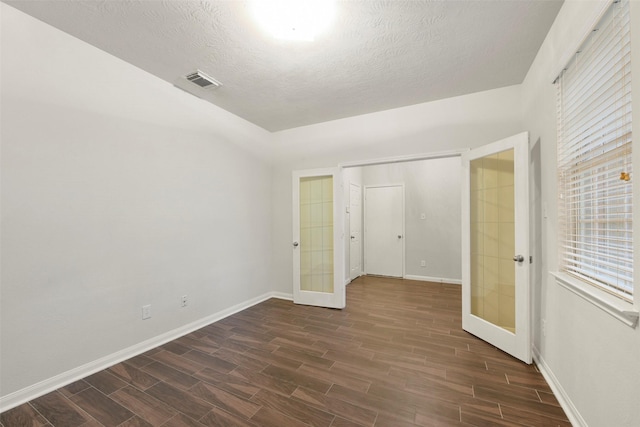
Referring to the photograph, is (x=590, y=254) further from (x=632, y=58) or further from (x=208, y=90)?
(x=208, y=90)

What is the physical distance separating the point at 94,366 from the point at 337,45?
3.53 meters

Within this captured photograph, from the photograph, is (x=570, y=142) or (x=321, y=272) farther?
(x=321, y=272)

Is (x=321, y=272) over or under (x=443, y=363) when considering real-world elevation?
over

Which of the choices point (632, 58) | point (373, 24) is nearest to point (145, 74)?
point (373, 24)

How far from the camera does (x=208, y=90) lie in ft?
10.1

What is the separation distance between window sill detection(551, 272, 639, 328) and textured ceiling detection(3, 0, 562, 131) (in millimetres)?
1932

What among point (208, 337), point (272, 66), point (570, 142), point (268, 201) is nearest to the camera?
point (570, 142)

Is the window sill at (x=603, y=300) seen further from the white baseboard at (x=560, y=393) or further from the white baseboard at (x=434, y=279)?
the white baseboard at (x=434, y=279)

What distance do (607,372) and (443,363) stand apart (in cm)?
121

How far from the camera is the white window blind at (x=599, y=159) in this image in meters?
1.25

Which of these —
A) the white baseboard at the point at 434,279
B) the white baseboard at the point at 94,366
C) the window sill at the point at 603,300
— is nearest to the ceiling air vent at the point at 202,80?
the white baseboard at the point at 94,366

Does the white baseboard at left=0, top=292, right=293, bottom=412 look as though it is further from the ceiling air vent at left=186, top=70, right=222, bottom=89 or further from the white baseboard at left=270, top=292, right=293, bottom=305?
the ceiling air vent at left=186, top=70, right=222, bottom=89

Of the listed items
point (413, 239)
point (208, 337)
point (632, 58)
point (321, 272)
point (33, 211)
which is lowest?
point (208, 337)

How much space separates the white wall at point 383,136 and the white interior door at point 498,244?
1.36ft
